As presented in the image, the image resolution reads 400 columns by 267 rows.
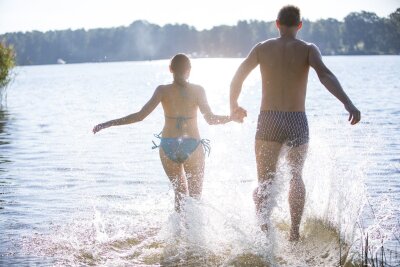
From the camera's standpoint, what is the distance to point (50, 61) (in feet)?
502

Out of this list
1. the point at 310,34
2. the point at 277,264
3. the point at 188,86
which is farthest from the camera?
the point at 310,34

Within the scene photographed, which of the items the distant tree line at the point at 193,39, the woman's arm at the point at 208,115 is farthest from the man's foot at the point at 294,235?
the distant tree line at the point at 193,39

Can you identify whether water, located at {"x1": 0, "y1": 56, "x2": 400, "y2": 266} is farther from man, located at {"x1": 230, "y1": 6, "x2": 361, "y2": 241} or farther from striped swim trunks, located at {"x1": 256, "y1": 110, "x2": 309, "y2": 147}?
striped swim trunks, located at {"x1": 256, "y1": 110, "x2": 309, "y2": 147}

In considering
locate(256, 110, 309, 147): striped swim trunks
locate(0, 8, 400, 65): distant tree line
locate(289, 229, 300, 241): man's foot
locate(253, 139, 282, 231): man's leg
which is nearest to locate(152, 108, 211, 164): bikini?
locate(253, 139, 282, 231): man's leg

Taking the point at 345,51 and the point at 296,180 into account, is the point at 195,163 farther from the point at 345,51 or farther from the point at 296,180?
the point at 345,51

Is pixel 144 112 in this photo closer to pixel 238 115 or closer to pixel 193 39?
pixel 238 115

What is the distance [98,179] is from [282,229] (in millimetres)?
4742

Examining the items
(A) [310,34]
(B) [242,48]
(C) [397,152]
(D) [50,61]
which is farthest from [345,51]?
(C) [397,152]

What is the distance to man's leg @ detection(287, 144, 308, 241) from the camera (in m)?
5.92

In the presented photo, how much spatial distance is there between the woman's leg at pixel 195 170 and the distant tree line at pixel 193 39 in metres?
127

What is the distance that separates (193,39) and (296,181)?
153m

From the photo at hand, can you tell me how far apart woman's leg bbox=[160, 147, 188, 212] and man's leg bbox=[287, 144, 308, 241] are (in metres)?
1.15

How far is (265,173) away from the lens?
6082mm

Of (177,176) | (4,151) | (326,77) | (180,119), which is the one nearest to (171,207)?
(177,176)
